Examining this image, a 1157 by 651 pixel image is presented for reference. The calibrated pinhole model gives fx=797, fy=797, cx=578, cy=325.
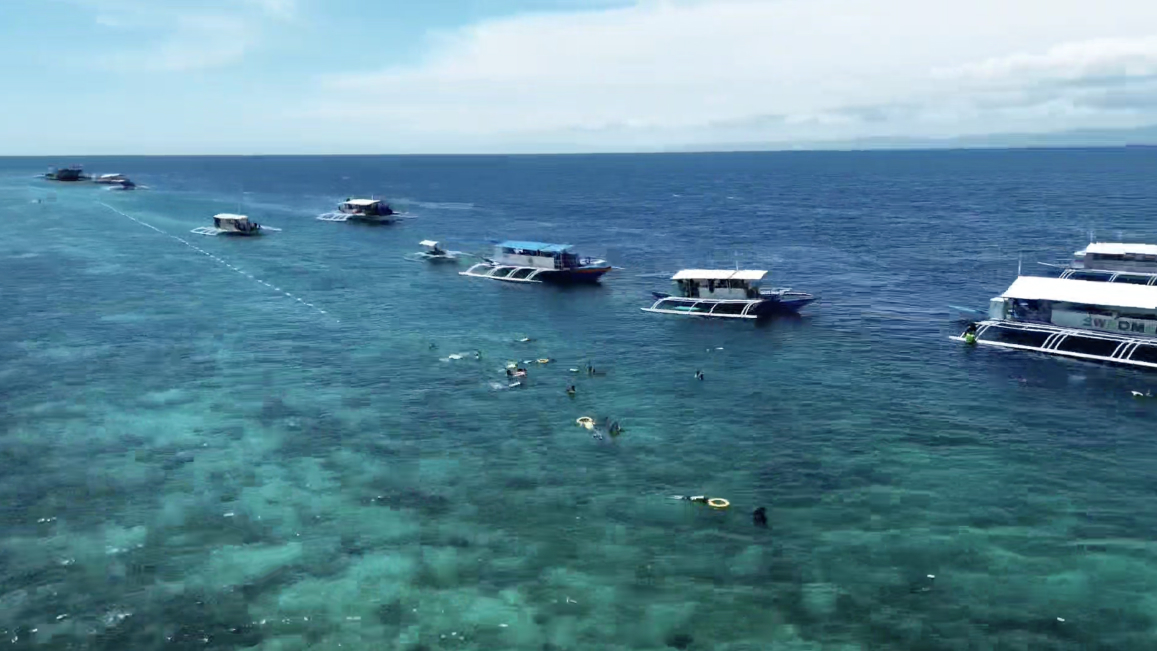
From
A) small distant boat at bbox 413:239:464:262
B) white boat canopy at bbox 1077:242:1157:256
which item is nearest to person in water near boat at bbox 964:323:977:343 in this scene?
white boat canopy at bbox 1077:242:1157:256

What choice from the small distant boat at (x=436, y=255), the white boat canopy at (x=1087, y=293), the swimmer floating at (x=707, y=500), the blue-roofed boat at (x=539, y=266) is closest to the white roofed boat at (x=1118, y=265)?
the white boat canopy at (x=1087, y=293)

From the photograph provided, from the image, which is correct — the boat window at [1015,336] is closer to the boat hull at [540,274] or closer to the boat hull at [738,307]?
the boat hull at [738,307]

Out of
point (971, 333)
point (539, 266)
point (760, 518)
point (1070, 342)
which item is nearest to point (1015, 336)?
point (971, 333)

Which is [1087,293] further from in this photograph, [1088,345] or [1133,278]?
[1133,278]

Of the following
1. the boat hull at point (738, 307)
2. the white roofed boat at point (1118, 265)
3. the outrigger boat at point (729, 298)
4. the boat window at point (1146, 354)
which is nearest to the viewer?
the boat window at point (1146, 354)

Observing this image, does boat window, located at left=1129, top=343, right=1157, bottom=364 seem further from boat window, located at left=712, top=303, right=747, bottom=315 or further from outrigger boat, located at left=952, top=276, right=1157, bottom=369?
boat window, located at left=712, top=303, right=747, bottom=315
